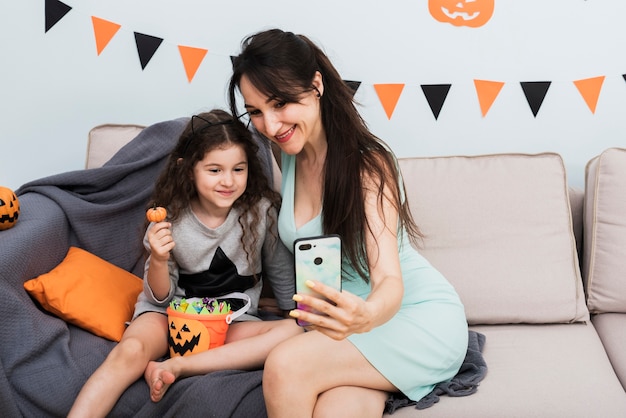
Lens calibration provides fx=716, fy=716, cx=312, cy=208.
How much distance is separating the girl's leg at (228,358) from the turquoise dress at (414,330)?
0.69 feet

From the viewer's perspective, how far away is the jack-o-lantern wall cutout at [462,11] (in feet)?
7.88

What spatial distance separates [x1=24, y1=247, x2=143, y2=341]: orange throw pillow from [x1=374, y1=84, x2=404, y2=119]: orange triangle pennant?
1.06m

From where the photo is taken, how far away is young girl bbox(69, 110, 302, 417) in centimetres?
179

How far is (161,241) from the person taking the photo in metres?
1.77

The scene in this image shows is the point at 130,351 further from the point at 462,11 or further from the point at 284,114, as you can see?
the point at 462,11

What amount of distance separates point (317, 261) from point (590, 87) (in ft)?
4.86

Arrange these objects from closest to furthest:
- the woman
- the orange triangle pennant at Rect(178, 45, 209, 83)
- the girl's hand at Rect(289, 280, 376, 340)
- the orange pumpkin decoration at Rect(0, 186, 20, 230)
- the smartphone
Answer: the girl's hand at Rect(289, 280, 376, 340), the smartphone, the woman, the orange pumpkin decoration at Rect(0, 186, 20, 230), the orange triangle pennant at Rect(178, 45, 209, 83)

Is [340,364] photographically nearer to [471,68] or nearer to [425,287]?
[425,287]

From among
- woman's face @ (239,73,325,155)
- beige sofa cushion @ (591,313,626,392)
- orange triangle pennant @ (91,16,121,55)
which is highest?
orange triangle pennant @ (91,16,121,55)

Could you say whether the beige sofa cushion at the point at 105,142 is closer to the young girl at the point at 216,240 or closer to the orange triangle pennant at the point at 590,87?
the young girl at the point at 216,240

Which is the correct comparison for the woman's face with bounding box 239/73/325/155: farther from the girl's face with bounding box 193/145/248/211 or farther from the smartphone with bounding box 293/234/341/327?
the smartphone with bounding box 293/234/341/327

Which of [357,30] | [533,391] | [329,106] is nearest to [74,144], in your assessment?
[357,30]

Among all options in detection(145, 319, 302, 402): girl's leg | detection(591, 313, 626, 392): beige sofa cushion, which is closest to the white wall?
detection(591, 313, 626, 392): beige sofa cushion

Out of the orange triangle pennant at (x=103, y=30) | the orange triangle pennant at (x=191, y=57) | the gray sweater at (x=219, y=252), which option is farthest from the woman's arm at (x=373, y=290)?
the orange triangle pennant at (x=103, y=30)
